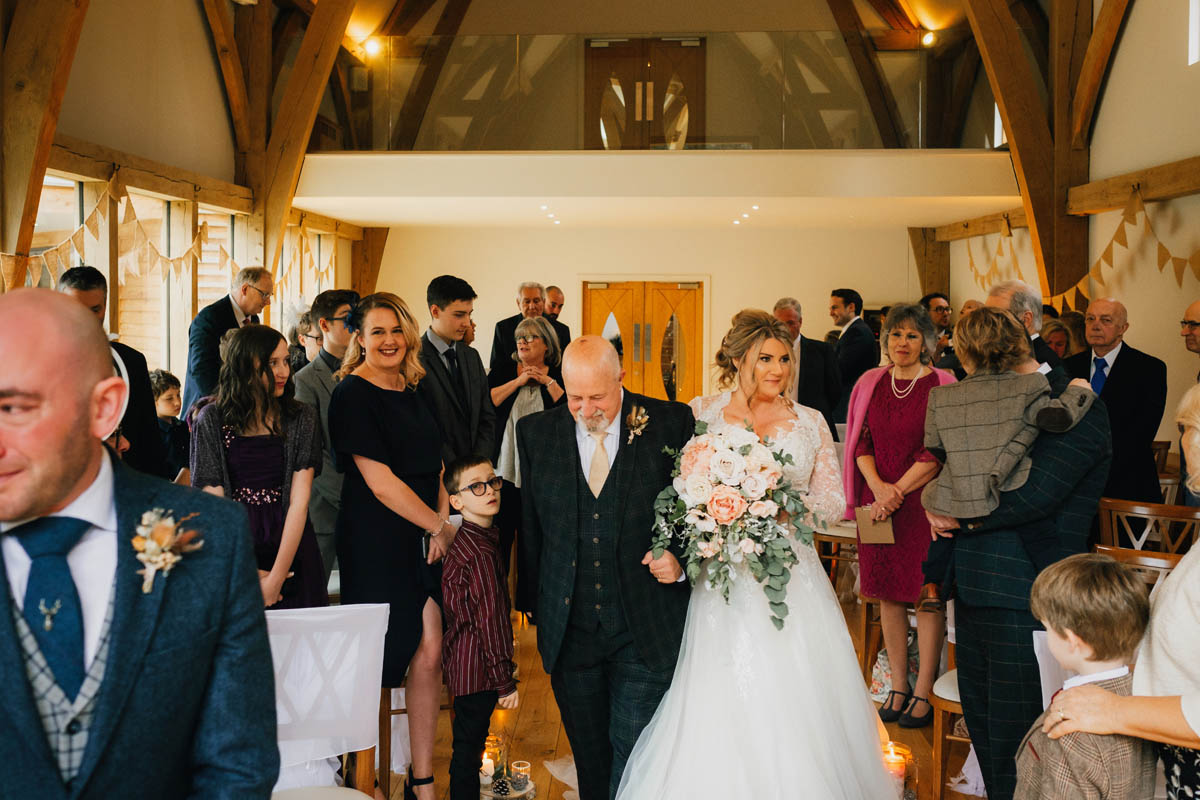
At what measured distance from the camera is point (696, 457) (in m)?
2.92

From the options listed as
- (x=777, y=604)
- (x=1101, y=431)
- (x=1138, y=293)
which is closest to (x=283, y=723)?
(x=777, y=604)

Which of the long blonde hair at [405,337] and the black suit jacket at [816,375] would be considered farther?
the black suit jacket at [816,375]

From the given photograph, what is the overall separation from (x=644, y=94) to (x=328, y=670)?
9.35 m

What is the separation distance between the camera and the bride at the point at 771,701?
9.82ft

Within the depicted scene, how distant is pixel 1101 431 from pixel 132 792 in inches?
111

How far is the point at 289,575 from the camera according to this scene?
11.2ft

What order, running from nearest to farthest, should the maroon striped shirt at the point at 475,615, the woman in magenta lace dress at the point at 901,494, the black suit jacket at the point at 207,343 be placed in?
1. the maroon striped shirt at the point at 475,615
2. the woman in magenta lace dress at the point at 901,494
3. the black suit jacket at the point at 207,343

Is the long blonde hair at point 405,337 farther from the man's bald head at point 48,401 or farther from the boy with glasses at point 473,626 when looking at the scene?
the man's bald head at point 48,401

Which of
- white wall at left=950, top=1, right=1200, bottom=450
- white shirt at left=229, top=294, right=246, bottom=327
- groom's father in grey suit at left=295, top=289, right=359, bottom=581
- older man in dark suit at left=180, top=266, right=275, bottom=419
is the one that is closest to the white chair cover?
groom's father in grey suit at left=295, top=289, right=359, bottom=581

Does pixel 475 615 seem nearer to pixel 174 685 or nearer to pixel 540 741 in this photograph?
pixel 540 741

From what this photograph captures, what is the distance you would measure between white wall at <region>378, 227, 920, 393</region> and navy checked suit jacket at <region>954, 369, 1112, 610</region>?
36.2 feet

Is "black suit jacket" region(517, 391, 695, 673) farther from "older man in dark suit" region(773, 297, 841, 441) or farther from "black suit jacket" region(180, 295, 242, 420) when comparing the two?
"older man in dark suit" region(773, 297, 841, 441)

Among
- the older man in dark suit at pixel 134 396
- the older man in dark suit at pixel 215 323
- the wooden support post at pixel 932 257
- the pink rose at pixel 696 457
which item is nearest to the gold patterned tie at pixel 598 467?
the pink rose at pixel 696 457

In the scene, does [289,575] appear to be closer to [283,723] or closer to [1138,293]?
[283,723]
